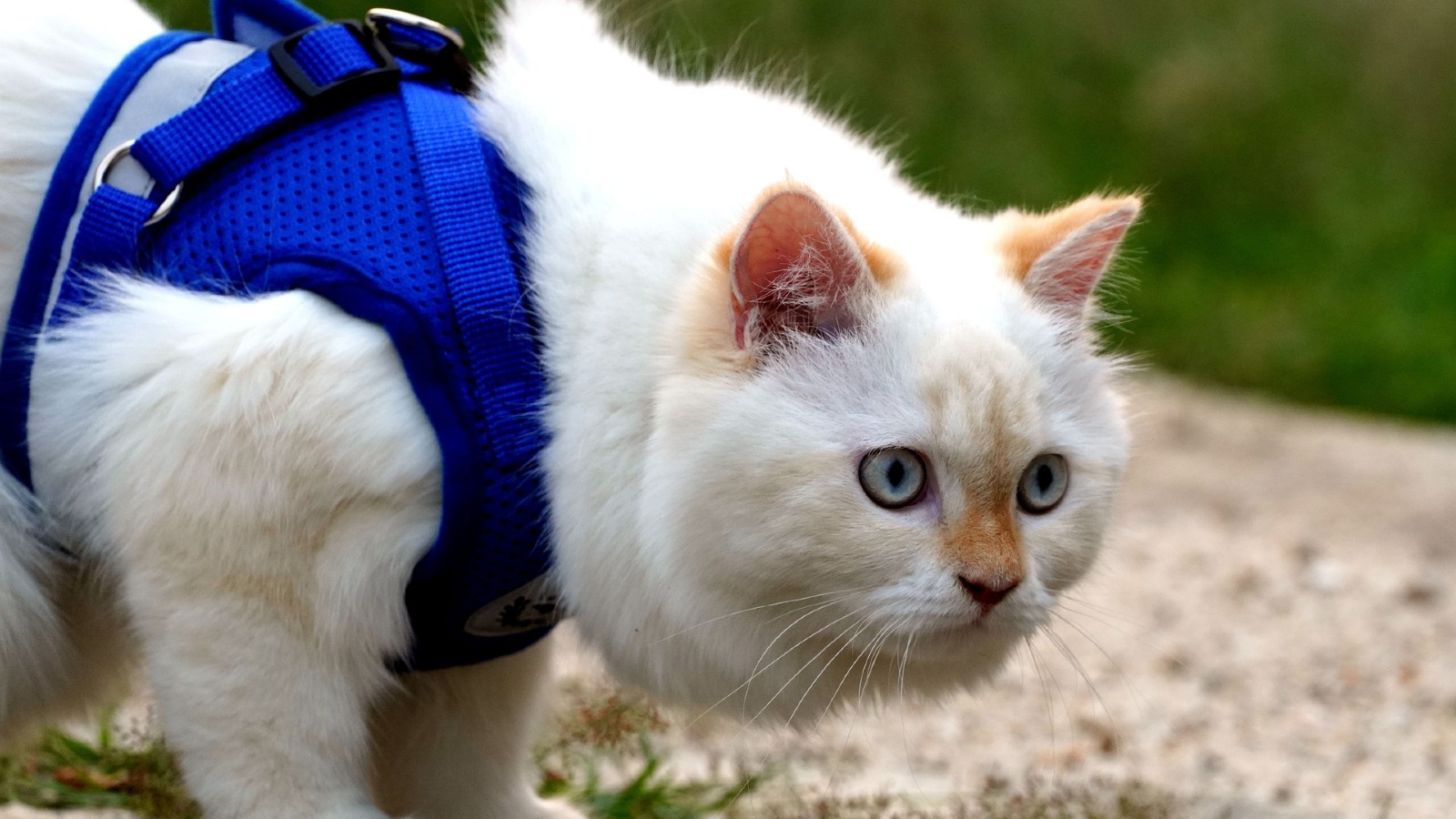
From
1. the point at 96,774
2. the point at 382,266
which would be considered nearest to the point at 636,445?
the point at 382,266

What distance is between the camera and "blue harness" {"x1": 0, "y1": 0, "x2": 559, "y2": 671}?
1.75 metres

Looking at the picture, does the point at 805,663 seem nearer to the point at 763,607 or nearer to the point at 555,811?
the point at 763,607

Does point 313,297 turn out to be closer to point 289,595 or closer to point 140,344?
point 140,344

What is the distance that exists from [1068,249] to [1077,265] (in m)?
0.04

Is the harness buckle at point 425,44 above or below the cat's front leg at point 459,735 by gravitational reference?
above

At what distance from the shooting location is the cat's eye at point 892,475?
5.63ft

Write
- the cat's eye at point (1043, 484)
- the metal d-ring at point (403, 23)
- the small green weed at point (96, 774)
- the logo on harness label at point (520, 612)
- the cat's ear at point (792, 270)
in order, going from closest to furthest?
1. the cat's ear at point (792, 270)
2. the cat's eye at point (1043, 484)
3. the logo on harness label at point (520, 612)
4. the metal d-ring at point (403, 23)
5. the small green weed at point (96, 774)

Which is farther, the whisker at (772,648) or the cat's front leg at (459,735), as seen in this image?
the cat's front leg at (459,735)

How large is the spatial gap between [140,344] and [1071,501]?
46.2 inches

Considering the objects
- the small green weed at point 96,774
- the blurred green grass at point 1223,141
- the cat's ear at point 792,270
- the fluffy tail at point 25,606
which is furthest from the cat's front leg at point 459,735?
the blurred green grass at point 1223,141

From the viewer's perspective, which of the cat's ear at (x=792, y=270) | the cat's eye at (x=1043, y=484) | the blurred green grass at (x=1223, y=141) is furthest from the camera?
the blurred green grass at (x=1223, y=141)

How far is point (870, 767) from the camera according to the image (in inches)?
129

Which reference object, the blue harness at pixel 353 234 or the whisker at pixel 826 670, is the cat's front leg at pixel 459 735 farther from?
the whisker at pixel 826 670

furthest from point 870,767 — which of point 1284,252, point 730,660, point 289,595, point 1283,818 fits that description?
point 1284,252
